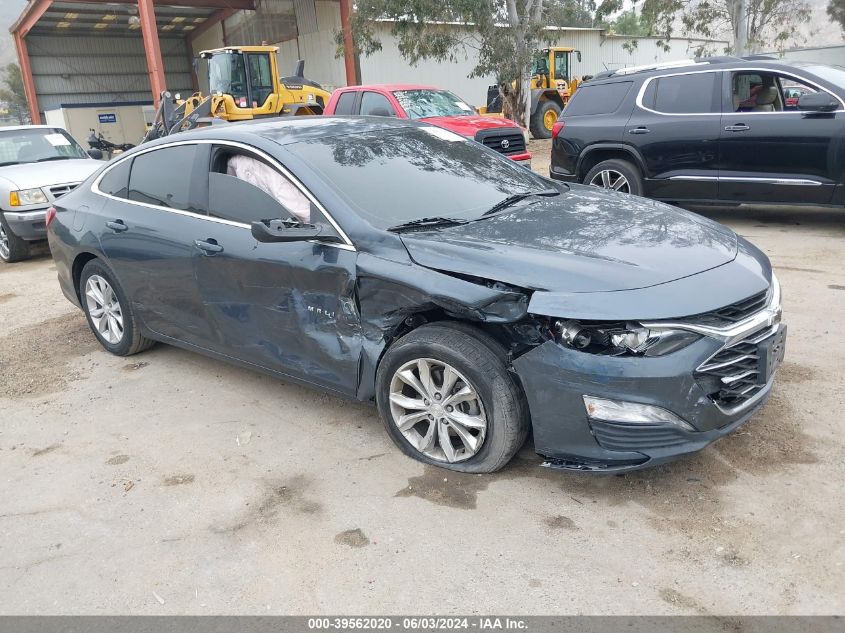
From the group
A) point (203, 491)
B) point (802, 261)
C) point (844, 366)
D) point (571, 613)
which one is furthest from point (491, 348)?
point (802, 261)

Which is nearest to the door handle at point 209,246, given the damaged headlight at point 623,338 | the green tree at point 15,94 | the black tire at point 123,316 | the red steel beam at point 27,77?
the black tire at point 123,316

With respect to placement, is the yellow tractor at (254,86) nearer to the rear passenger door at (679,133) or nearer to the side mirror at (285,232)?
the rear passenger door at (679,133)

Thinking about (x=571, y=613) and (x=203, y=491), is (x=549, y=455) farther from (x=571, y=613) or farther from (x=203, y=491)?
(x=203, y=491)

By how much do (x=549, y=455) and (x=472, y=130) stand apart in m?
9.53

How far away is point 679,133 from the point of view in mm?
8109

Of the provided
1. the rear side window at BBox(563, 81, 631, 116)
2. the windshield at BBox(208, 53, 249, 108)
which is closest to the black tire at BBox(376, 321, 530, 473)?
the rear side window at BBox(563, 81, 631, 116)

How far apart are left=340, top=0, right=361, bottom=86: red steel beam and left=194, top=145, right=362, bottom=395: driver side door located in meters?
23.8

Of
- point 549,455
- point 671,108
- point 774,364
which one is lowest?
point 549,455

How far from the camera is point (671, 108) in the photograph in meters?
8.29

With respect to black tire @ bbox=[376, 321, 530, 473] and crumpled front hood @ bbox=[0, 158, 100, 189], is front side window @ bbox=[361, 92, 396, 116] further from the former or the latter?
black tire @ bbox=[376, 321, 530, 473]

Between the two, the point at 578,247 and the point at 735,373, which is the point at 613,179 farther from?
the point at 735,373

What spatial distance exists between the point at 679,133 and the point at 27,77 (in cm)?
3749

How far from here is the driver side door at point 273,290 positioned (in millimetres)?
3707

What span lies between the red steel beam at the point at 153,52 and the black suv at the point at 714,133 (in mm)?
19850
